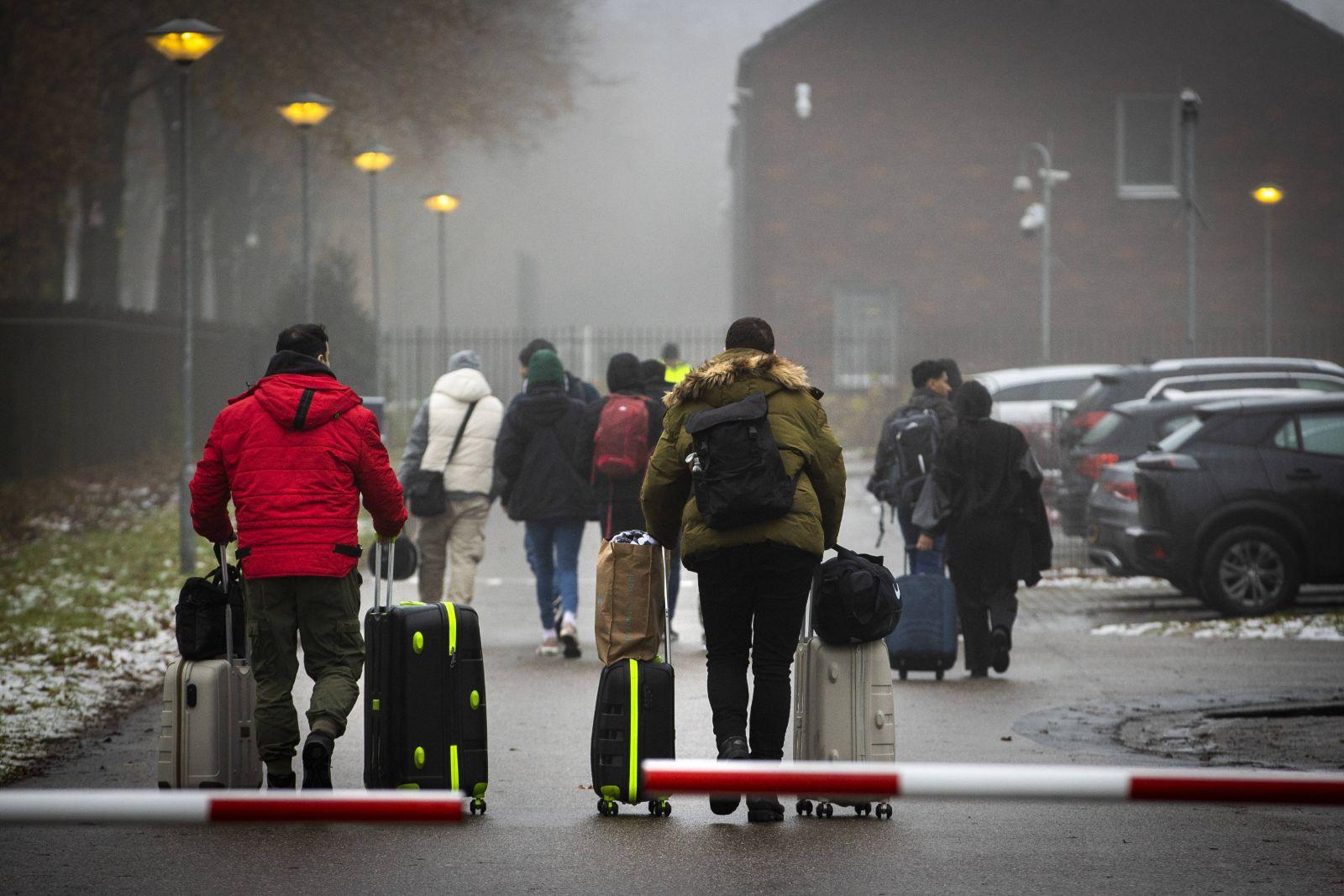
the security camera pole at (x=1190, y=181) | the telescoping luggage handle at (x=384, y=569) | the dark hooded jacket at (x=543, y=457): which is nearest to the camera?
the telescoping luggage handle at (x=384, y=569)

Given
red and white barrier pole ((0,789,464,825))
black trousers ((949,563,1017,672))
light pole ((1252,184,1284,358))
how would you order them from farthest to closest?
light pole ((1252,184,1284,358)) < black trousers ((949,563,1017,672)) < red and white barrier pole ((0,789,464,825))

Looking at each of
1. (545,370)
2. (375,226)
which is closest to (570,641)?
(545,370)

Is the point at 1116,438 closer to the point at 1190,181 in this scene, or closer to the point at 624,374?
the point at 624,374

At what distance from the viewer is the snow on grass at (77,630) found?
9102 mm

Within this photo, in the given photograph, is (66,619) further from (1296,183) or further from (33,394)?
(1296,183)

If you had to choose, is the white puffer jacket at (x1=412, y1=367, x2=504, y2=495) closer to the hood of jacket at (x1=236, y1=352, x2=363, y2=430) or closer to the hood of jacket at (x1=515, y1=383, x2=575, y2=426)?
the hood of jacket at (x1=515, y1=383, x2=575, y2=426)

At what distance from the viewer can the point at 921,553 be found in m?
11.1

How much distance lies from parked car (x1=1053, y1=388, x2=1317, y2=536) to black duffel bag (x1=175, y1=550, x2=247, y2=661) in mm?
9140

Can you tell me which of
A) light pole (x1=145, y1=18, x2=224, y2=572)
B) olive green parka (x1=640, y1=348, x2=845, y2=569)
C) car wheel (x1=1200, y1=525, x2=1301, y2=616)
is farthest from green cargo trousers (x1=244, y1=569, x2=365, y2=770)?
light pole (x1=145, y1=18, x2=224, y2=572)

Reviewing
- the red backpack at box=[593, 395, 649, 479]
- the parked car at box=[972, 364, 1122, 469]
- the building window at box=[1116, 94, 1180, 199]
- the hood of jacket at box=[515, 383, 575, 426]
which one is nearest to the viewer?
the red backpack at box=[593, 395, 649, 479]

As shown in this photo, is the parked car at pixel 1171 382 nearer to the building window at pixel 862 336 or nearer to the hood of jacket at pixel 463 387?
the hood of jacket at pixel 463 387

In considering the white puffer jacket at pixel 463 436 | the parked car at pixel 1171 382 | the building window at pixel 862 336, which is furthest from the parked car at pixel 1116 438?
the building window at pixel 862 336

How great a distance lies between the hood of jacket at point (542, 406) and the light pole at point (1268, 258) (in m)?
21.7

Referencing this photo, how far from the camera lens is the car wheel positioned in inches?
527
